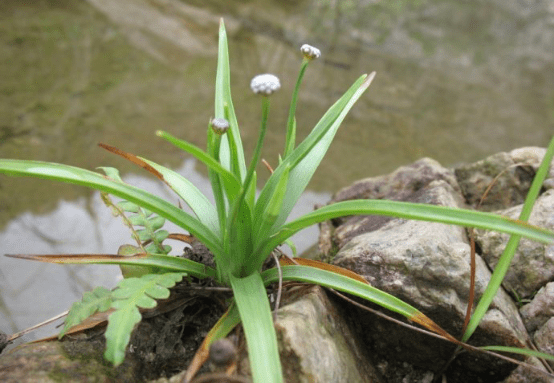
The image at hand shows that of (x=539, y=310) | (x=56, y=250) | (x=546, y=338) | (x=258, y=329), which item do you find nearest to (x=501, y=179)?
(x=539, y=310)

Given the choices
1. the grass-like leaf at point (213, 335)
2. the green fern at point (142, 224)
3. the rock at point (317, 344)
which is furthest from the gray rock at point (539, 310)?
the green fern at point (142, 224)

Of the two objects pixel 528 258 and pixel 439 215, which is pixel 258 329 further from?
pixel 528 258

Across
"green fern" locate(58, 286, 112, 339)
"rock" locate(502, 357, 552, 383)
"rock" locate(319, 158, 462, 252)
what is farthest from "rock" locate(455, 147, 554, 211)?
"green fern" locate(58, 286, 112, 339)

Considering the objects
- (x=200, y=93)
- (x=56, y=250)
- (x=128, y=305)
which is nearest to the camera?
(x=128, y=305)

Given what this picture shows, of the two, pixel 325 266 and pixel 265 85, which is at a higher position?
pixel 265 85

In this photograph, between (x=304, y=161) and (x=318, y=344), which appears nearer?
(x=318, y=344)

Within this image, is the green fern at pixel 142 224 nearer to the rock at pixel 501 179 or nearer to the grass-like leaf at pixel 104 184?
the grass-like leaf at pixel 104 184

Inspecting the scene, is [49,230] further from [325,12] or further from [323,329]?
[325,12]

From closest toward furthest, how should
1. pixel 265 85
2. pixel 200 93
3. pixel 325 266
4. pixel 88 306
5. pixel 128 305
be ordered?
pixel 265 85 < pixel 128 305 < pixel 88 306 < pixel 325 266 < pixel 200 93
